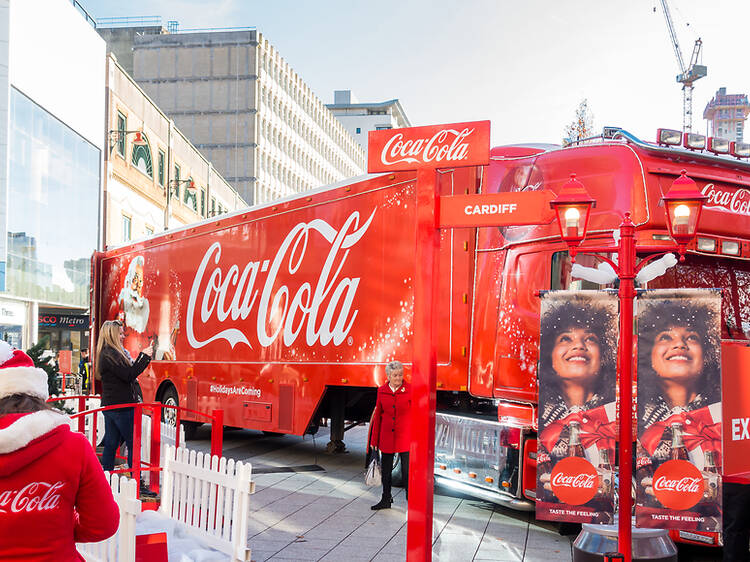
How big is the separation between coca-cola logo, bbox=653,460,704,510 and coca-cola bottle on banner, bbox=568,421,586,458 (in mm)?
602

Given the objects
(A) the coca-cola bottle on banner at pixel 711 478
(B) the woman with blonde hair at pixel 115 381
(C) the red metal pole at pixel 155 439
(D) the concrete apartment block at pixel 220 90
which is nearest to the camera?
(A) the coca-cola bottle on banner at pixel 711 478

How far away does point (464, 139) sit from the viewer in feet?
18.9

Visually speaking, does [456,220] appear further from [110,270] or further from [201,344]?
[110,270]

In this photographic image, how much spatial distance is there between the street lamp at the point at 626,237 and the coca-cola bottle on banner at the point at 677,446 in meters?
0.43

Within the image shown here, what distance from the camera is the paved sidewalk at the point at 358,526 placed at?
284 inches

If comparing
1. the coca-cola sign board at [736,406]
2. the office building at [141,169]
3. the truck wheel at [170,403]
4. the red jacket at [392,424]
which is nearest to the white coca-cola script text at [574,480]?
the coca-cola sign board at [736,406]

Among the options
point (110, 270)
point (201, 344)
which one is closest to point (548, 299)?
point (201, 344)

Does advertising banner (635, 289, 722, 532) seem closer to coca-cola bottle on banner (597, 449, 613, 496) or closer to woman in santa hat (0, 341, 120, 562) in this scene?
coca-cola bottle on banner (597, 449, 613, 496)

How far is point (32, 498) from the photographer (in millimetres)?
2947

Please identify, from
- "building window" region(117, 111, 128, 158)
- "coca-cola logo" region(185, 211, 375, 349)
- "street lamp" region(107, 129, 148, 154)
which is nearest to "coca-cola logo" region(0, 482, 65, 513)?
"coca-cola logo" region(185, 211, 375, 349)

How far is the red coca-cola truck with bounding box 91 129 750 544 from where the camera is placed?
7.79 meters

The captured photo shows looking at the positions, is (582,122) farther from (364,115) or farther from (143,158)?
(364,115)

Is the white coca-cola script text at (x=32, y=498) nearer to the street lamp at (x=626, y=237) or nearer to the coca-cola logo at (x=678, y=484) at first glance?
the street lamp at (x=626, y=237)

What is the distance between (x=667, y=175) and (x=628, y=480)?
315 cm
